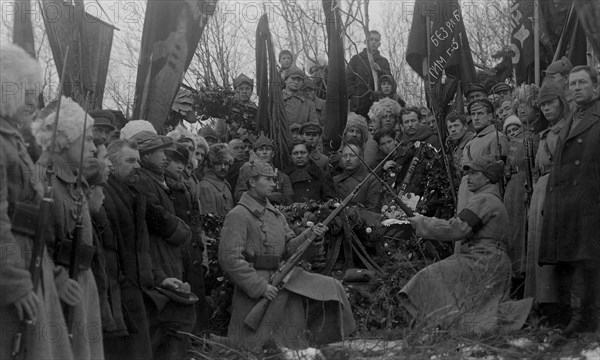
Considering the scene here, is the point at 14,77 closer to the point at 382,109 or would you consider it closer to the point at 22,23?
the point at 22,23

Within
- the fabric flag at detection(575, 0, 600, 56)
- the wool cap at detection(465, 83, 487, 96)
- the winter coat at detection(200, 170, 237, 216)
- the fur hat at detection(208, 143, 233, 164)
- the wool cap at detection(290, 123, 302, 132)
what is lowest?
the winter coat at detection(200, 170, 237, 216)

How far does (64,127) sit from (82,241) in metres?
0.69

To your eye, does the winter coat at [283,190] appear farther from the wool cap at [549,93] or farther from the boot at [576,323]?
the boot at [576,323]

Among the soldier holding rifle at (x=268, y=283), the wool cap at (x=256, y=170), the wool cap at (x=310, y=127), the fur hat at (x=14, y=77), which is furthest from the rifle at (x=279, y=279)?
the wool cap at (x=310, y=127)

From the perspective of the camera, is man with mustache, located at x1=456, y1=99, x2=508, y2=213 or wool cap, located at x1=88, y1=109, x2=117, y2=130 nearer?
wool cap, located at x1=88, y1=109, x2=117, y2=130

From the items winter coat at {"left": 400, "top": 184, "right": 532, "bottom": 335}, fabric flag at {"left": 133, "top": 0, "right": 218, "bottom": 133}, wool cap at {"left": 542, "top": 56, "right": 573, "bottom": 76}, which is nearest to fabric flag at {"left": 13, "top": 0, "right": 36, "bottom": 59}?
fabric flag at {"left": 133, "top": 0, "right": 218, "bottom": 133}

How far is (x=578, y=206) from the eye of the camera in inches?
324

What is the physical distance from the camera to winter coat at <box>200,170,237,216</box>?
1059cm

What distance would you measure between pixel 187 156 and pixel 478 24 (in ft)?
69.7

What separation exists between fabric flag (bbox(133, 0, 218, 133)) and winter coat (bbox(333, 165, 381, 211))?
2831 mm

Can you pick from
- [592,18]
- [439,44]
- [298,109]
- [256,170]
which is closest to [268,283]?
[256,170]

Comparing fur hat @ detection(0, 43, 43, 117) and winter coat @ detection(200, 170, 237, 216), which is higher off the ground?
fur hat @ detection(0, 43, 43, 117)

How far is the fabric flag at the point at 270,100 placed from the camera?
41.1ft

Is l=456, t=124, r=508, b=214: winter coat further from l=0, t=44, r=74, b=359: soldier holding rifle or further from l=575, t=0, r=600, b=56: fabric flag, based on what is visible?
l=0, t=44, r=74, b=359: soldier holding rifle
